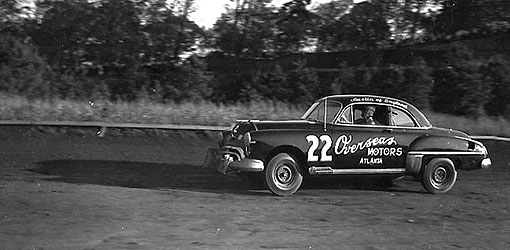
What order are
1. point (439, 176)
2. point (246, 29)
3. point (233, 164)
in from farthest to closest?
point (246, 29) < point (439, 176) < point (233, 164)

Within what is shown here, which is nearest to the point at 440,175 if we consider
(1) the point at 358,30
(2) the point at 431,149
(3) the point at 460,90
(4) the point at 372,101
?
(2) the point at 431,149

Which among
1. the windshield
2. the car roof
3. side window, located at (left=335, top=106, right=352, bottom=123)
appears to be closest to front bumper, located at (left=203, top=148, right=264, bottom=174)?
the windshield

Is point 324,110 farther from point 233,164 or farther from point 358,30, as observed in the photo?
point 358,30

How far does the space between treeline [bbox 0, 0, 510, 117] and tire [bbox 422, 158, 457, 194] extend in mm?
17215

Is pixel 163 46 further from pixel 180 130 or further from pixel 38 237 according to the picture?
pixel 38 237

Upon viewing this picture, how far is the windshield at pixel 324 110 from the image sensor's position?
12.8m

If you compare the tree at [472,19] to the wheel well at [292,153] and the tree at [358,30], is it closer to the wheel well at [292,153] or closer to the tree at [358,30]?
the tree at [358,30]

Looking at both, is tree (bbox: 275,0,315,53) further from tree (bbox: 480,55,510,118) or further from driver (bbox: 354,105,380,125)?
driver (bbox: 354,105,380,125)

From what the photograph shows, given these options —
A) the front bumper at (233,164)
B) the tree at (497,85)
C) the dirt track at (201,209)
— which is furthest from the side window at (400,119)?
the tree at (497,85)

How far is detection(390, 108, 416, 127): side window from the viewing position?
13.1m

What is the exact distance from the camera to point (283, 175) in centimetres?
1243

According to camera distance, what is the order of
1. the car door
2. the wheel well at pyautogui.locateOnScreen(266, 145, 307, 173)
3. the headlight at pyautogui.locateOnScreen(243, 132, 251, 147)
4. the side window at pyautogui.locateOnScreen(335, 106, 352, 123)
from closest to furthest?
the headlight at pyautogui.locateOnScreen(243, 132, 251, 147) → the wheel well at pyautogui.locateOnScreen(266, 145, 307, 173) → the car door → the side window at pyautogui.locateOnScreen(335, 106, 352, 123)

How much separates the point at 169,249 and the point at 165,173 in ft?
22.8

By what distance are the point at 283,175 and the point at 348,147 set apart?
120 cm
